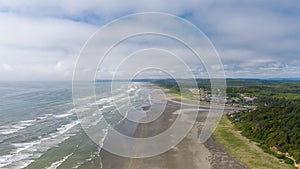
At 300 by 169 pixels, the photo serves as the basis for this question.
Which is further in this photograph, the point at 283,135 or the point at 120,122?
the point at 120,122

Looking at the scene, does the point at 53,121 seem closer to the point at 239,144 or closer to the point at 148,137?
the point at 148,137

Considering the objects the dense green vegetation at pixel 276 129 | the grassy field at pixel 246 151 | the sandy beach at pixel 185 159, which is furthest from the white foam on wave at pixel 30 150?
the dense green vegetation at pixel 276 129

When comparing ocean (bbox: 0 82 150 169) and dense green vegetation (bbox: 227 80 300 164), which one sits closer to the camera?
ocean (bbox: 0 82 150 169)


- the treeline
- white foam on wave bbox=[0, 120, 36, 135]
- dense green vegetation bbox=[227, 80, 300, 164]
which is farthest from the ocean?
the treeline

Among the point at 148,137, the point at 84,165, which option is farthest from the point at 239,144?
the point at 84,165

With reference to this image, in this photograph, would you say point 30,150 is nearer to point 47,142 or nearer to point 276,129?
point 47,142

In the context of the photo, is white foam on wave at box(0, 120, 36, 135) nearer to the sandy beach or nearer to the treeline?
the sandy beach
